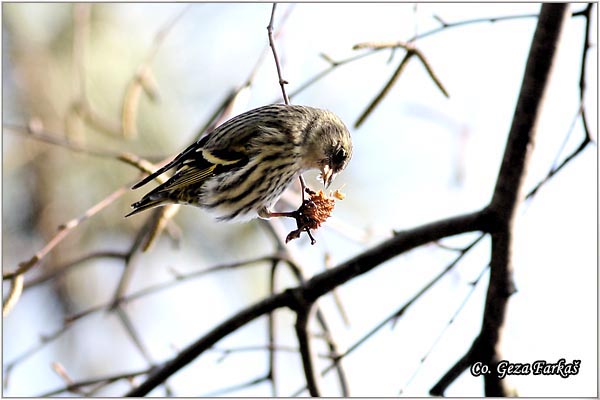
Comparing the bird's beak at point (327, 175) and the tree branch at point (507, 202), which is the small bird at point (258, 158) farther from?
the tree branch at point (507, 202)

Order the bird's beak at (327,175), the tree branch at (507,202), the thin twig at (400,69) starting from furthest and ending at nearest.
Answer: the bird's beak at (327,175)
the thin twig at (400,69)
the tree branch at (507,202)

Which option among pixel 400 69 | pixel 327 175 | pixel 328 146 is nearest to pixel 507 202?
pixel 400 69

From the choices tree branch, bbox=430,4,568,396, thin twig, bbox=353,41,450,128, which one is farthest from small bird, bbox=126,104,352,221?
tree branch, bbox=430,4,568,396

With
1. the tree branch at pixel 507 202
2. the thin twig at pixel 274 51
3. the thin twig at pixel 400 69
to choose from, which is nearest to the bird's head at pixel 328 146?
the thin twig at pixel 400 69

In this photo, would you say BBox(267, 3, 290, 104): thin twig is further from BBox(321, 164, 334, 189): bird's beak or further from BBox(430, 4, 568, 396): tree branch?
BBox(321, 164, 334, 189): bird's beak

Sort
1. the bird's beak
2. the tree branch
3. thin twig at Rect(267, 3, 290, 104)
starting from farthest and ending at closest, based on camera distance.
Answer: the bird's beak, the tree branch, thin twig at Rect(267, 3, 290, 104)

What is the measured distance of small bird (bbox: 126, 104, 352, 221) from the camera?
333 cm

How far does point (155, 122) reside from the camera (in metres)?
5.94

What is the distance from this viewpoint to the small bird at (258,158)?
3.33 metres

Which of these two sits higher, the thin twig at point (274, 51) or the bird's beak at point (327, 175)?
the bird's beak at point (327, 175)

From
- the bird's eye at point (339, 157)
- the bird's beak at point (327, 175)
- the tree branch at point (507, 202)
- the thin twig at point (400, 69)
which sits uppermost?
the bird's eye at point (339, 157)

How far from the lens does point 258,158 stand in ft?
11.3

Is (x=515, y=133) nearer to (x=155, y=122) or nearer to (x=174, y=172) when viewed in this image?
(x=174, y=172)

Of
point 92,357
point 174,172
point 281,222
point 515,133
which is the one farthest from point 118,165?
point 515,133
